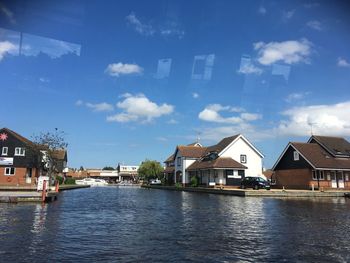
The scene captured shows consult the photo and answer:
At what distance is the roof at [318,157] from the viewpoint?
45.4 metres

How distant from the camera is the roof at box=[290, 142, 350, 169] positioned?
45.4 meters

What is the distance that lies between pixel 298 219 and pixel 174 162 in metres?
53.7

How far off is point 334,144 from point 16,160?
44.2 m

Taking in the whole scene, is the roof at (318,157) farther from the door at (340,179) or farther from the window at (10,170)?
the window at (10,170)

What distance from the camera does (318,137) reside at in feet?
170

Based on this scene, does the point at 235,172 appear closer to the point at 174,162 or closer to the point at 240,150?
the point at 240,150

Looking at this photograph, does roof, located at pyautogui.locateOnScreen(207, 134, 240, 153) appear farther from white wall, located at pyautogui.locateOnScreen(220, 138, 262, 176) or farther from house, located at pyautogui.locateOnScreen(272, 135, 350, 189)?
house, located at pyautogui.locateOnScreen(272, 135, 350, 189)

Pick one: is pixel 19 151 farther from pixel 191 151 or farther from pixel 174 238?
pixel 174 238

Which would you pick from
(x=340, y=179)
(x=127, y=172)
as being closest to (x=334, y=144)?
(x=340, y=179)

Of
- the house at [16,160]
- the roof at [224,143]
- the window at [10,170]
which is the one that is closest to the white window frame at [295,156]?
the roof at [224,143]

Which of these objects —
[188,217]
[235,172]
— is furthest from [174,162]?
[188,217]

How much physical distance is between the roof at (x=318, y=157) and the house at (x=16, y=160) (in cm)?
3599

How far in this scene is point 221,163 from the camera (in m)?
53.1

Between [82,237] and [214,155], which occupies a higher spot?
[214,155]
